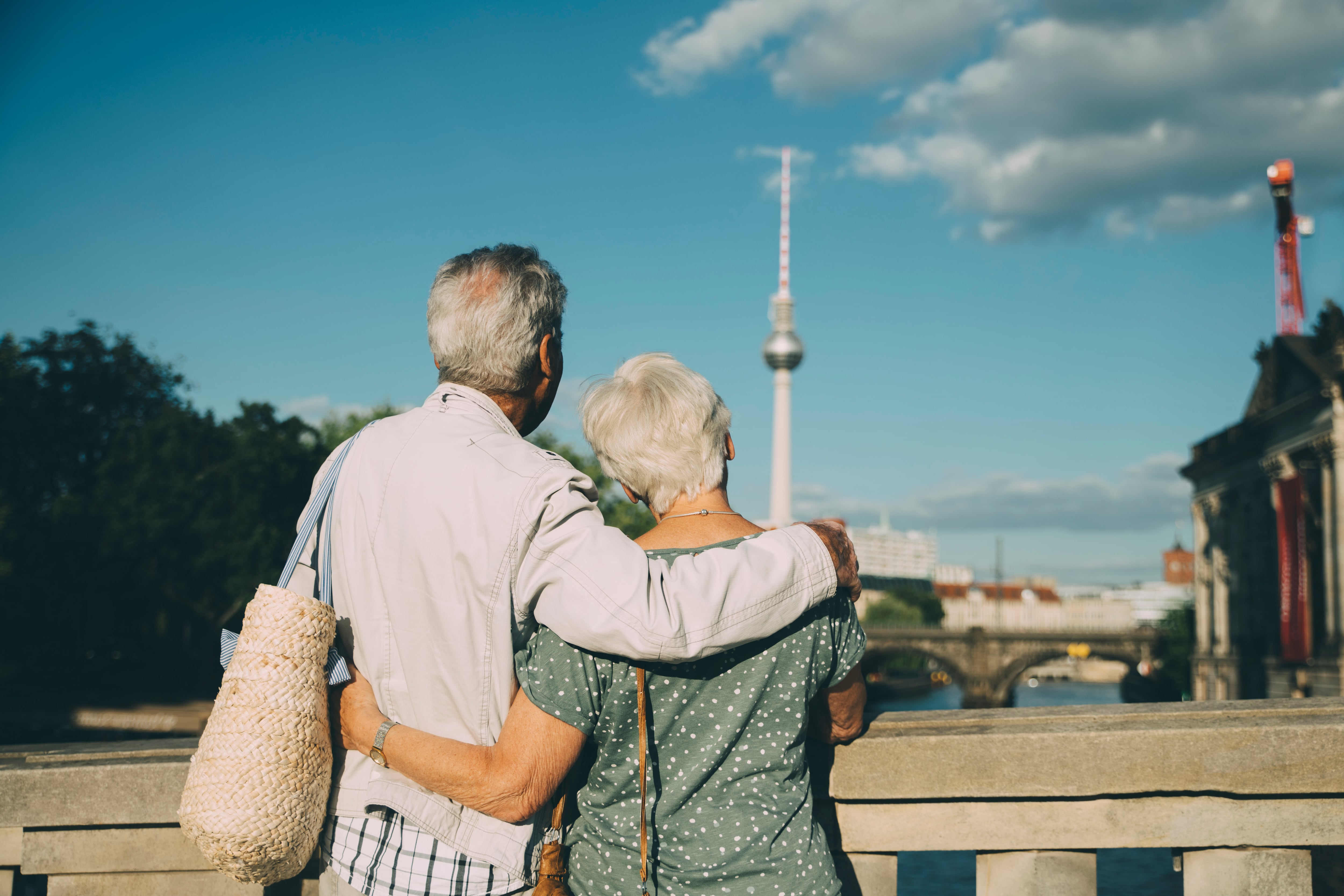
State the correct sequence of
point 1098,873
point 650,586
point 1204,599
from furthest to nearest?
point 1204,599 < point 1098,873 < point 650,586

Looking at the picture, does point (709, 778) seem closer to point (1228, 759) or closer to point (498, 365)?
point (498, 365)

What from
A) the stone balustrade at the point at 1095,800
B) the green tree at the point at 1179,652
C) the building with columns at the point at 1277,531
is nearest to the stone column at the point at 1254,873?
the stone balustrade at the point at 1095,800

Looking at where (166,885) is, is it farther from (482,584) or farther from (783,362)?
(783,362)

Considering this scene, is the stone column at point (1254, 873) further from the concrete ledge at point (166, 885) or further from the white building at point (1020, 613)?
A: the white building at point (1020, 613)

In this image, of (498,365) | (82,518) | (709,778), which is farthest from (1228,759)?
(82,518)

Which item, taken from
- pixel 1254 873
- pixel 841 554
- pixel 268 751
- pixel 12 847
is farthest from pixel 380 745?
pixel 1254 873

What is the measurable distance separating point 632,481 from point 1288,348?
45.8 metres

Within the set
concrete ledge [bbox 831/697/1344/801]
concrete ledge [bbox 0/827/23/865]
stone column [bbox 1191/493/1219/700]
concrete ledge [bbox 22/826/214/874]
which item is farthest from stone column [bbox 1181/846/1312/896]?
stone column [bbox 1191/493/1219/700]

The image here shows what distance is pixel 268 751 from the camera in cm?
195

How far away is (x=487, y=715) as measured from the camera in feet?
6.75

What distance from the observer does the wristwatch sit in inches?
80.3

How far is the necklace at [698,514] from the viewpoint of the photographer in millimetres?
2189

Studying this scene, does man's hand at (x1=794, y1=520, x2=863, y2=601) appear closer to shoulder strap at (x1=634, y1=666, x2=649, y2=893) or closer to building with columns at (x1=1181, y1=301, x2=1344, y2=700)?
shoulder strap at (x1=634, y1=666, x2=649, y2=893)

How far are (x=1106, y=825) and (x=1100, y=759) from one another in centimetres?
16
